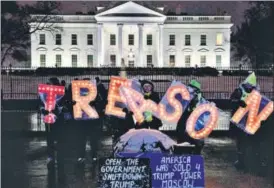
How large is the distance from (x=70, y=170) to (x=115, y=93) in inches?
81.5

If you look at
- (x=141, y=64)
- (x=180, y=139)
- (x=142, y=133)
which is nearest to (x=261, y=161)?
(x=180, y=139)

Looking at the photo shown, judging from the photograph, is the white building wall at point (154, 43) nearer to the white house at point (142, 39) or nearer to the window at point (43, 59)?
the white house at point (142, 39)

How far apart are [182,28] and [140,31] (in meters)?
4.99

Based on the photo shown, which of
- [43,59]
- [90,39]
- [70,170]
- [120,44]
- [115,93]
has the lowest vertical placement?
[70,170]

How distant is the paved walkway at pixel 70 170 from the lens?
1009 centimetres

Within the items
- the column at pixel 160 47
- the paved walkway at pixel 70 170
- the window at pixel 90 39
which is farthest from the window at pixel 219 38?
the paved walkway at pixel 70 170

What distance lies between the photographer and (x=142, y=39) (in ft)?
222

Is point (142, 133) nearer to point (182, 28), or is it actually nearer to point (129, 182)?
point (129, 182)

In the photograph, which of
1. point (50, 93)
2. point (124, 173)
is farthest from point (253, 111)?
point (50, 93)

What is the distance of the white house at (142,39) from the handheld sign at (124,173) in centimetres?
5790

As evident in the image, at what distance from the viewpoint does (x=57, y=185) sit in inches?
389

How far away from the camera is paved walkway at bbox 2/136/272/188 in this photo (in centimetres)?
1009

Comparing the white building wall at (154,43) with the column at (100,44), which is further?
the white building wall at (154,43)

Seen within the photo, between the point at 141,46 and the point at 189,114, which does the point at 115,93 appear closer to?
the point at 189,114
